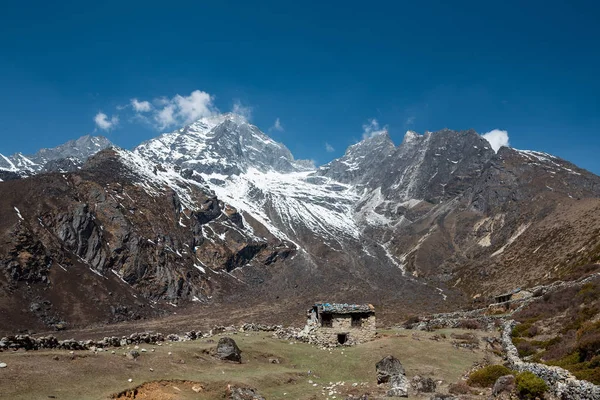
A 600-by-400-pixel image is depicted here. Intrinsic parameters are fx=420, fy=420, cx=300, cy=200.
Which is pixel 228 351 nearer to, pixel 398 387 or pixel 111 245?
pixel 398 387

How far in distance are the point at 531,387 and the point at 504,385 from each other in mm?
2309

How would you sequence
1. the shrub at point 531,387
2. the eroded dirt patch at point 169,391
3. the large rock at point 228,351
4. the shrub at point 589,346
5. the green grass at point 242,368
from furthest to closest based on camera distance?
the large rock at point 228,351 → the shrub at point 589,346 → the eroded dirt patch at point 169,391 → the shrub at point 531,387 → the green grass at point 242,368

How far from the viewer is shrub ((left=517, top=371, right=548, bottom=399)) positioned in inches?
682

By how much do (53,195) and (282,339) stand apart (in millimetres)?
120644

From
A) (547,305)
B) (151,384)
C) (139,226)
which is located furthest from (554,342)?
(139,226)

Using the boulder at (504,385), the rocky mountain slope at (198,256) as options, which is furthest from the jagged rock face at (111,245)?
the boulder at (504,385)

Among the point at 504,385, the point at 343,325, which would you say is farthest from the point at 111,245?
the point at 504,385

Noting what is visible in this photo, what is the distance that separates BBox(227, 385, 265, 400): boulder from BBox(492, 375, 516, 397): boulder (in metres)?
10.9

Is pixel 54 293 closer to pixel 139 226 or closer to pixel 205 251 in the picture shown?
pixel 139 226

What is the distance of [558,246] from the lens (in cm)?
10506

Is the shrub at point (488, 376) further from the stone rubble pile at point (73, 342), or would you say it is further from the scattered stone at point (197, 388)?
the stone rubble pile at point (73, 342)

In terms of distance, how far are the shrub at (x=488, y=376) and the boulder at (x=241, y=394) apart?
11.7 meters

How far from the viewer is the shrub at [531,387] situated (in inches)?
682

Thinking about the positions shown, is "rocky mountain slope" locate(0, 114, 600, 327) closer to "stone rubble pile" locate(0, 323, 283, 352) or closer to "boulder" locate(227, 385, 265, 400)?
"stone rubble pile" locate(0, 323, 283, 352)
